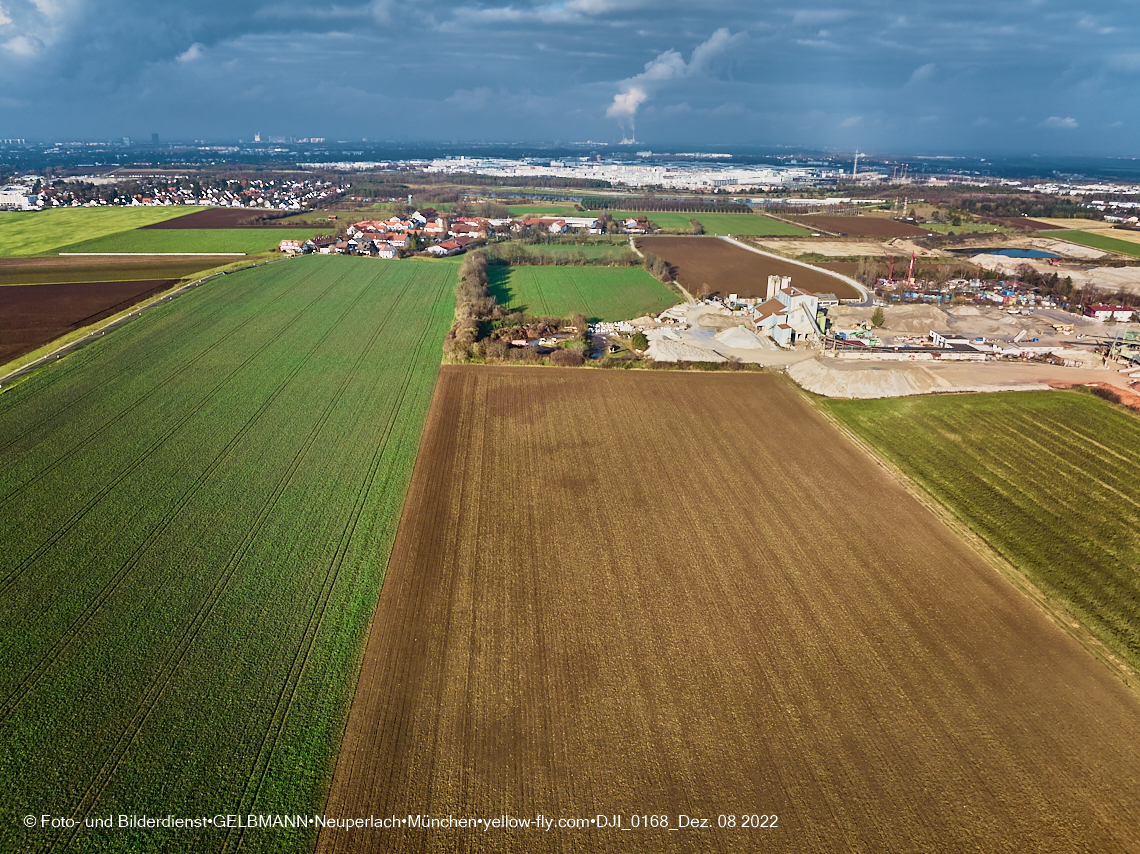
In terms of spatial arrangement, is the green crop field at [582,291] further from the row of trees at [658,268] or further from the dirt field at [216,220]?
the dirt field at [216,220]

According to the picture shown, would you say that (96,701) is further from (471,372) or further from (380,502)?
(471,372)

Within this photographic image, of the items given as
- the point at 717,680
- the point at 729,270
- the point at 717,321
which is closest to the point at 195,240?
the point at 729,270

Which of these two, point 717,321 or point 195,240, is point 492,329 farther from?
point 195,240

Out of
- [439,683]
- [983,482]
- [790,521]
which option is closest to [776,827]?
[439,683]

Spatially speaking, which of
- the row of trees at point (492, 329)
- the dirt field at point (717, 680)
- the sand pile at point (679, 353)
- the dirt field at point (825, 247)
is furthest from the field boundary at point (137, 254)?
the dirt field at point (825, 247)

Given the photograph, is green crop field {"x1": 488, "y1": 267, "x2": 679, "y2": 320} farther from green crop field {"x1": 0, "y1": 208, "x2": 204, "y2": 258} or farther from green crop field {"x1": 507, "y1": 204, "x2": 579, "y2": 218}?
green crop field {"x1": 0, "y1": 208, "x2": 204, "y2": 258}

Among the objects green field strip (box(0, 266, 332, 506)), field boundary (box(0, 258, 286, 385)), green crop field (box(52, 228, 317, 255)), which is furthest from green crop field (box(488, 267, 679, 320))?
green crop field (box(52, 228, 317, 255))
